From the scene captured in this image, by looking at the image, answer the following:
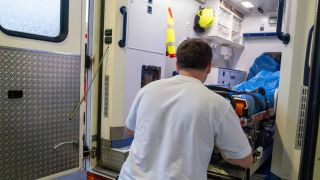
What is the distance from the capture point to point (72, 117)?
221cm

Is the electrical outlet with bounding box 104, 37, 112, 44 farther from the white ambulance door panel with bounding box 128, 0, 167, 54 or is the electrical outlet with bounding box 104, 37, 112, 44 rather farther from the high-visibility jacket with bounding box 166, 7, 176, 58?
the high-visibility jacket with bounding box 166, 7, 176, 58

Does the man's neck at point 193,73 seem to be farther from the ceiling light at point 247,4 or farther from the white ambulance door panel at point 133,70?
the ceiling light at point 247,4

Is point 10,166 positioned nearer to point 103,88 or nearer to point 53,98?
point 53,98

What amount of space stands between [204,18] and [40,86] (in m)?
3.74

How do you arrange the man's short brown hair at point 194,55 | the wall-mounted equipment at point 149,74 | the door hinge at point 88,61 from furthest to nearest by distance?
the wall-mounted equipment at point 149,74
the door hinge at point 88,61
the man's short brown hair at point 194,55

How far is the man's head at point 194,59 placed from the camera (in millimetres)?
1358

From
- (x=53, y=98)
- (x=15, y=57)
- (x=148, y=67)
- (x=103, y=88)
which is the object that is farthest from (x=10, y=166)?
(x=148, y=67)

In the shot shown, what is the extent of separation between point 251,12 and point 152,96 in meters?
6.23

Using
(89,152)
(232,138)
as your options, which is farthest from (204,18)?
(232,138)

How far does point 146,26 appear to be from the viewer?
8.73ft

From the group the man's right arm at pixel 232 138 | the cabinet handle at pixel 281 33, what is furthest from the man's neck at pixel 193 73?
the cabinet handle at pixel 281 33

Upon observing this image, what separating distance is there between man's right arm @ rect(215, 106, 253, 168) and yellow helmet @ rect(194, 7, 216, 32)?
158 inches

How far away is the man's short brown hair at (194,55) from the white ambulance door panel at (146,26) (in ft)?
3.63

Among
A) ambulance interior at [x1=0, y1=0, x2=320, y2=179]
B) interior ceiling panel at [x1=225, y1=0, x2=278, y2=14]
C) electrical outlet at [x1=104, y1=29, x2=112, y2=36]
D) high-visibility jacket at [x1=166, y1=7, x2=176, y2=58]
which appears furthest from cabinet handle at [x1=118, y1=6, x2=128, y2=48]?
interior ceiling panel at [x1=225, y1=0, x2=278, y2=14]
